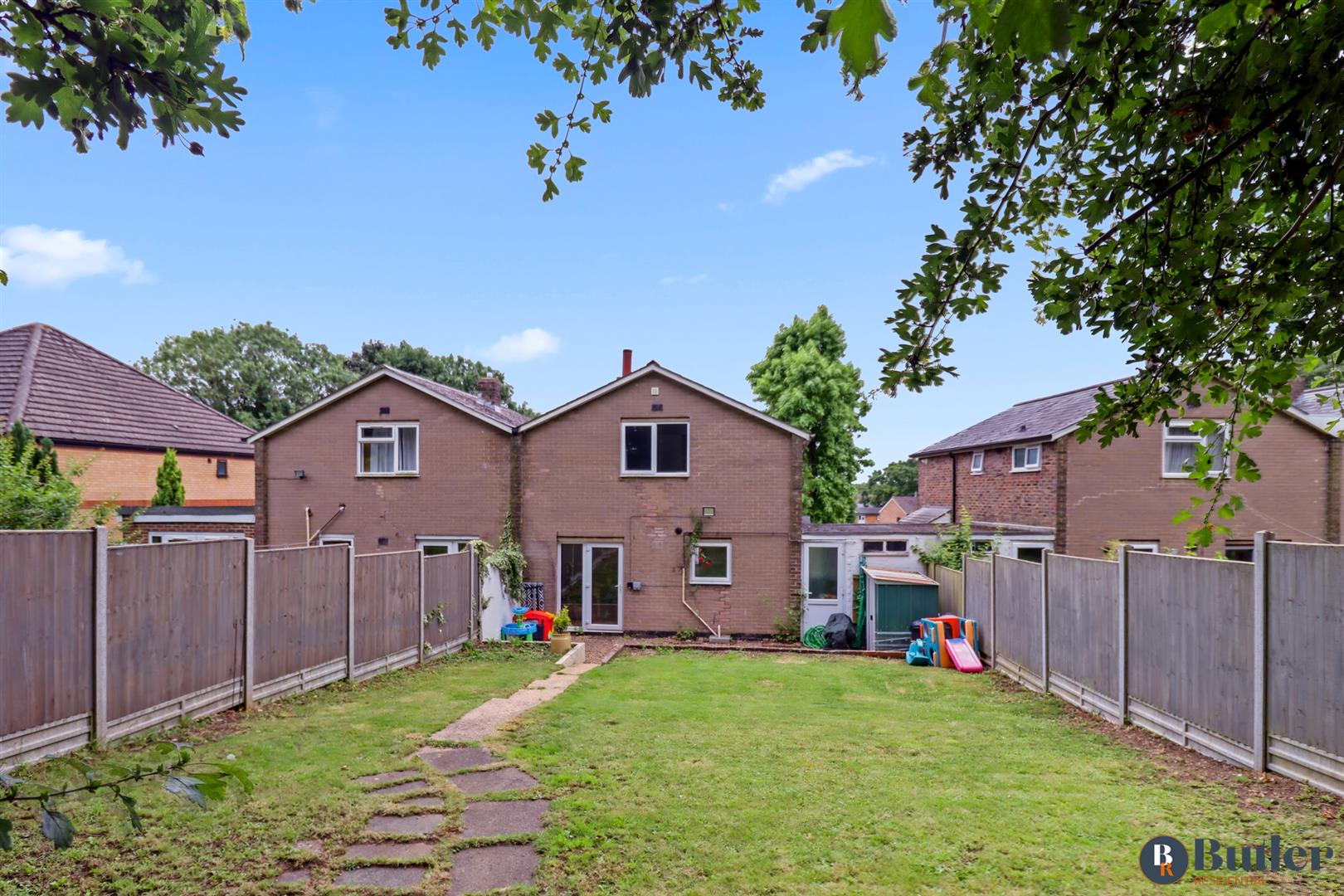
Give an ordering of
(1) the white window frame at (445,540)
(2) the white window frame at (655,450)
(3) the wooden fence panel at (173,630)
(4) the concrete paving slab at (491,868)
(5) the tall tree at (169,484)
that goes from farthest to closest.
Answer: (5) the tall tree at (169,484) → (1) the white window frame at (445,540) → (2) the white window frame at (655,450) → (3) the wooden fence panel at (173,630) → (4) the concrete paving slab at (491,868)

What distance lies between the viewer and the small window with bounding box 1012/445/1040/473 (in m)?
19.6

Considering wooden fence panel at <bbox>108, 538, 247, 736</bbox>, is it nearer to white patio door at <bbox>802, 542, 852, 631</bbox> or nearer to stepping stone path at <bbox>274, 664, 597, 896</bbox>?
stepping stone path at <bbox>274, 664, 597, 896</bbox>

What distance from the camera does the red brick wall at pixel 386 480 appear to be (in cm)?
1845

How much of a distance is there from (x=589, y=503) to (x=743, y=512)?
146 inches

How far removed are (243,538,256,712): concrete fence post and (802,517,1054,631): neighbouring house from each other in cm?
1174

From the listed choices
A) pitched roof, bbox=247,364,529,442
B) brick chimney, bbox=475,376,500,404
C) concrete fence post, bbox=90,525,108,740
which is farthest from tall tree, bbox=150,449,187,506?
concrete fence post, bbox=90,525,108,740

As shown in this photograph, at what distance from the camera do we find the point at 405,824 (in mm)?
5441

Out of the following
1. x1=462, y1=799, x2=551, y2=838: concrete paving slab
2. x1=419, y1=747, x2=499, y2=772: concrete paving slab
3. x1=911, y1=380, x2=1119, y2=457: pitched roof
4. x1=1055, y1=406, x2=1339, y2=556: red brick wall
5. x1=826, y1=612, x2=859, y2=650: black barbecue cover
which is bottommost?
x1=826, y1=612, x2=859, y2=650: black barbecue cover

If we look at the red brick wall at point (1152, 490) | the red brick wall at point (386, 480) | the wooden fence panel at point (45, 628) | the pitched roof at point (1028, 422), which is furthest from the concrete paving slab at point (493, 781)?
the red brick wall at point (1152, 490)

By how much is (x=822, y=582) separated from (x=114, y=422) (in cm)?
2199

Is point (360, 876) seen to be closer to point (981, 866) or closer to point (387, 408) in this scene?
point (981, 866)

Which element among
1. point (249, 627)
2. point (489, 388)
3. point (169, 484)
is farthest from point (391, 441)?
point (249, 627)

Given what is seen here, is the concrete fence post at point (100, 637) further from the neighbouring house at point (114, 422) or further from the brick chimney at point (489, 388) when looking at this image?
the brick chimney at point (489, 388)

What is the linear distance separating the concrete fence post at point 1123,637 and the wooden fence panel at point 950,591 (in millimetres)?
6262
